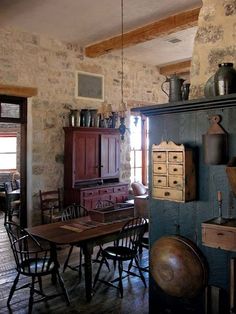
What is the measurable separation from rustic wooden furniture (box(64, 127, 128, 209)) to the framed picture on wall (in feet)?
2.69

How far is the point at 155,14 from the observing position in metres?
4.91

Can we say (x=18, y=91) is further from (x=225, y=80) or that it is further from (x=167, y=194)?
(x=225, y=80)

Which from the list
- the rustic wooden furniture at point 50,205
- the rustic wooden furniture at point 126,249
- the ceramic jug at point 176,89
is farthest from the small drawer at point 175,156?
the rustic wooden furniture at point 50,205

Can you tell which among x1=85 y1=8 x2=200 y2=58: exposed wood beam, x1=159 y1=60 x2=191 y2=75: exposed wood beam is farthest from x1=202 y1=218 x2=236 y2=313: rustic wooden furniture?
x1=159 y1=60 x2=191 y2=75: exposed wood beam

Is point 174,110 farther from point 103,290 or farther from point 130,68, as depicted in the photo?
point 130,68

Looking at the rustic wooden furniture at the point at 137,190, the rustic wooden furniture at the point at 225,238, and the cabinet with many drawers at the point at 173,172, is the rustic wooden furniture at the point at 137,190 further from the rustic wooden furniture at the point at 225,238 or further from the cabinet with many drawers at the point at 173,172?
the rustic wooden furniture at the point at 225,238

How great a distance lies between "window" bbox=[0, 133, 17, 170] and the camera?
9.86 m

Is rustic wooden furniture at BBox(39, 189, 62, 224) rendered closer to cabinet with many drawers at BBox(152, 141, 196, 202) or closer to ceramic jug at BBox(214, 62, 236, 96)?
cabinet with many drawers at BBox(152, 141, 196, 202)

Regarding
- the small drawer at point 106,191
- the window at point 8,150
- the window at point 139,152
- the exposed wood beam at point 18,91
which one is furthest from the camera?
the window at point 8,150

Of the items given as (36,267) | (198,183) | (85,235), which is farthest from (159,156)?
(36,267)

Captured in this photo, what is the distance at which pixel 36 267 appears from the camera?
303 centimetres

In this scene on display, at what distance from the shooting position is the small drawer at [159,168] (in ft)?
7.72

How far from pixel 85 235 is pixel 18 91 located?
326 centimetres

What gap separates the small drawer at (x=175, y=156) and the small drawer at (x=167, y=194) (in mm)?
209
